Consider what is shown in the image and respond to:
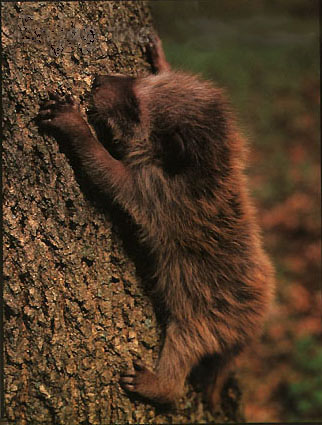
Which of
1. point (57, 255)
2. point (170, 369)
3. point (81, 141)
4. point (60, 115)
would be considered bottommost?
point (170, 369)

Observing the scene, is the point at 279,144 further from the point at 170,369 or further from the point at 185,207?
the point at 170,369

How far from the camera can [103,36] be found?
227cm

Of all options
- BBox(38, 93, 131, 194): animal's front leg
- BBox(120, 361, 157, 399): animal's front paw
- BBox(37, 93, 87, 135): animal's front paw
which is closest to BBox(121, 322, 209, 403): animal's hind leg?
BBox(120, 361, 157, 399): animal's front paw

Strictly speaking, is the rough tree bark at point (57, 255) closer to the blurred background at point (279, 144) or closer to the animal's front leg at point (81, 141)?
the animal's front leg at point (81, 141)

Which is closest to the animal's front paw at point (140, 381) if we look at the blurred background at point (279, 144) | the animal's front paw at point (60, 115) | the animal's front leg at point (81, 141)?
the animal's front leg at point (81, 141)

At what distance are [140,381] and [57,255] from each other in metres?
0.76

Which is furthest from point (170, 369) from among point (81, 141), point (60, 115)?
point (60, 115)

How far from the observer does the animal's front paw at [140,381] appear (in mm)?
2312

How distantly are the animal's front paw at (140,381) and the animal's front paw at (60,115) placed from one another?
3.76 ft

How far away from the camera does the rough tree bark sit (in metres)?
1.94

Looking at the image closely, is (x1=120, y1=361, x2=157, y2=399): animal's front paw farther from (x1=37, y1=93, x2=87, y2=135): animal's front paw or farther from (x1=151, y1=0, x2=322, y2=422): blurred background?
(x1=151, y1=0, x2=322, y2=422): blurred background

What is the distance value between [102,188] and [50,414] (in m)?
0.98

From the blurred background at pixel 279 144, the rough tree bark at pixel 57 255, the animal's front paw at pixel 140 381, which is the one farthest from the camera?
the blurred background at pixel 279 144

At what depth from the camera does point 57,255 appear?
2.05 meters
